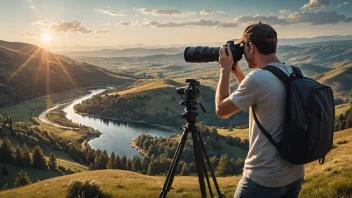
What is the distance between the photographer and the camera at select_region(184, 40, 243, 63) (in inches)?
167

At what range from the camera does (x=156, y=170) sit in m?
78.1

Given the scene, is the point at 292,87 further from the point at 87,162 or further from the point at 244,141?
the point at 244,141

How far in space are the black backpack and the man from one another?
99 mm

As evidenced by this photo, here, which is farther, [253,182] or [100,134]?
[100,134]

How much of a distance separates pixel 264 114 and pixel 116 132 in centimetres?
15329

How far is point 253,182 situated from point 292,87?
1.24 meters

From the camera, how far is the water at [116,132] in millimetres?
125438

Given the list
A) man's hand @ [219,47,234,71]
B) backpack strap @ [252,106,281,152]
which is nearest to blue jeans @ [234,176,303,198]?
backpack strap @ [252,106,281,152]

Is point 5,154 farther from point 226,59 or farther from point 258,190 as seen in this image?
point 258,190

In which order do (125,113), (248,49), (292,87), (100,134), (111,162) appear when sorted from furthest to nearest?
(125,113) < (100,134) < (111,162) < (248,49) < (292,87)

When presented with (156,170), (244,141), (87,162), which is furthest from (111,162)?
(244,141)

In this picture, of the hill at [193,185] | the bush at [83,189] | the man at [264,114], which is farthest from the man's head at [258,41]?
the bush at [83,189]

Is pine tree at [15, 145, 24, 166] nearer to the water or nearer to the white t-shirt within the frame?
the water

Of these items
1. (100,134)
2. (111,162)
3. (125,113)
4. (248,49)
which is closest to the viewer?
(248,49)
